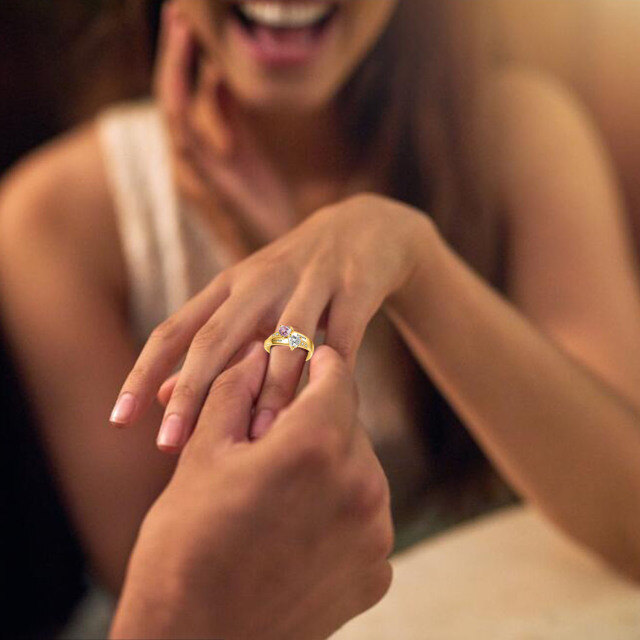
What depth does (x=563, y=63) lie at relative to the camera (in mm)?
932

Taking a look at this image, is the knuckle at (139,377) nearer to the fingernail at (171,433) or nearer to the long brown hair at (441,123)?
the fingernail at (171,433)

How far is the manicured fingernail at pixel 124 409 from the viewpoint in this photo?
0.29 m

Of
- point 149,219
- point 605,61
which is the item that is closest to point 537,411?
point 149,219

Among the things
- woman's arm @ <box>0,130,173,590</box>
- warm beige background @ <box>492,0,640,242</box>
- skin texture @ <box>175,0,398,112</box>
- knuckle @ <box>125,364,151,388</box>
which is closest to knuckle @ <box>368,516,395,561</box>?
knuckle @ <box>125,364,151,388</box>

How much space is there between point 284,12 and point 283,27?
2 cm

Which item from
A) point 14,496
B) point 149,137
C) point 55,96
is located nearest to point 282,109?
point 149,137

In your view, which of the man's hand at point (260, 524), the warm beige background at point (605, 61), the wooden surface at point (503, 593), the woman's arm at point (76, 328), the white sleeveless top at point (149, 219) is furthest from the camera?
the warm beige background at point (605, 61)

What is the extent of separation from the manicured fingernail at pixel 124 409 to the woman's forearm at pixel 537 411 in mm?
168

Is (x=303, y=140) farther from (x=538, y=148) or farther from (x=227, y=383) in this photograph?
(x=227, y=383)

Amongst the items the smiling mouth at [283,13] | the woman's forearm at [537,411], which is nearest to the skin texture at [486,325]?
the woman's forearm at [537,411]

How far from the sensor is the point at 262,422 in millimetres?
278

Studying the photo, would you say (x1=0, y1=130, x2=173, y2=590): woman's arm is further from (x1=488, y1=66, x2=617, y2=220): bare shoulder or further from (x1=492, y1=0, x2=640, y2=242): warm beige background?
(x1=492, y1=0, x2=640, y2=242): warm beige background

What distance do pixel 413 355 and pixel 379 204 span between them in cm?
9

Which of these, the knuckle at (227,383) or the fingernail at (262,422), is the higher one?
the knuckle at (227,383)
